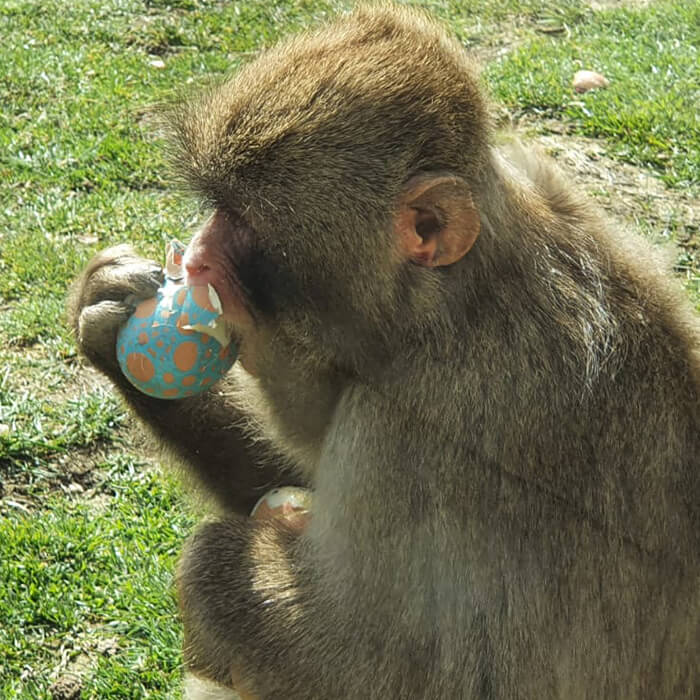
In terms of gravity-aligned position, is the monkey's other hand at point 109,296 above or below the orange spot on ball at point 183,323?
below

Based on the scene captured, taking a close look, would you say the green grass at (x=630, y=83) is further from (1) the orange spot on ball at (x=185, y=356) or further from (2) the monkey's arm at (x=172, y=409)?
(1) the orange spot on ball at (x=185, y=356)

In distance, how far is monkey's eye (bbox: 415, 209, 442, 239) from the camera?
330cm

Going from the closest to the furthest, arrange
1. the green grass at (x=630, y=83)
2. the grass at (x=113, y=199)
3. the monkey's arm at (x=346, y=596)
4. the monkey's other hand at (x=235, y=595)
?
the monkey's arm at (x=346, y=596) → the monkey's other hand at (x=235, y=595) → the grass at (x=113, y=199) → the green grass at (x=630, y=83)

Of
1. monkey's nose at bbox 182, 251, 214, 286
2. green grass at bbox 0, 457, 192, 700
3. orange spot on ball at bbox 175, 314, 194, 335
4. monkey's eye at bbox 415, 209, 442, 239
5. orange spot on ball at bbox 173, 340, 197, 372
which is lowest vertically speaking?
green grass at bbox 0, 457, 192, 700

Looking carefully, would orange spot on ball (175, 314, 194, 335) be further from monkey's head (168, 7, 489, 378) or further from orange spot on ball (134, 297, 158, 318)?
monkey's head (168, 7, 489, 378)

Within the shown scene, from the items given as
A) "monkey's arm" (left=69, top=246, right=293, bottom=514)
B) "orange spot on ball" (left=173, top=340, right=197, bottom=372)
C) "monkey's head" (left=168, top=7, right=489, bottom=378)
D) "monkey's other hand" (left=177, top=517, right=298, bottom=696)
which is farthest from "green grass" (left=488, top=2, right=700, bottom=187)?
"monkey's other hand" (left=177, top=517, right=298, bottom=696)

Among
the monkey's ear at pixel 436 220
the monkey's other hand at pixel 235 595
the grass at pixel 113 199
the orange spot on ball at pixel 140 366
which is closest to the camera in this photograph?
the monkey's ear at pixel 436 220

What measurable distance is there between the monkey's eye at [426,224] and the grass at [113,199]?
2.51 ft

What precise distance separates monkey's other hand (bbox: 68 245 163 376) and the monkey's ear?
3.54ft

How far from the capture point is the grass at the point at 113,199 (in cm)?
468

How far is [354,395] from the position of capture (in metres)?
3.46

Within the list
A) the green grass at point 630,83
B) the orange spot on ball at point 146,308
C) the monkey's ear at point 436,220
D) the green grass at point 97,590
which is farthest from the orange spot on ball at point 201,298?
the green grass at point 630,83

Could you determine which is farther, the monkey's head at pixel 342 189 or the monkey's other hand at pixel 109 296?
the monkey's other hand at pixel 109 296

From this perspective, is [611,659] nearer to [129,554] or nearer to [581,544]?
[581,544]
